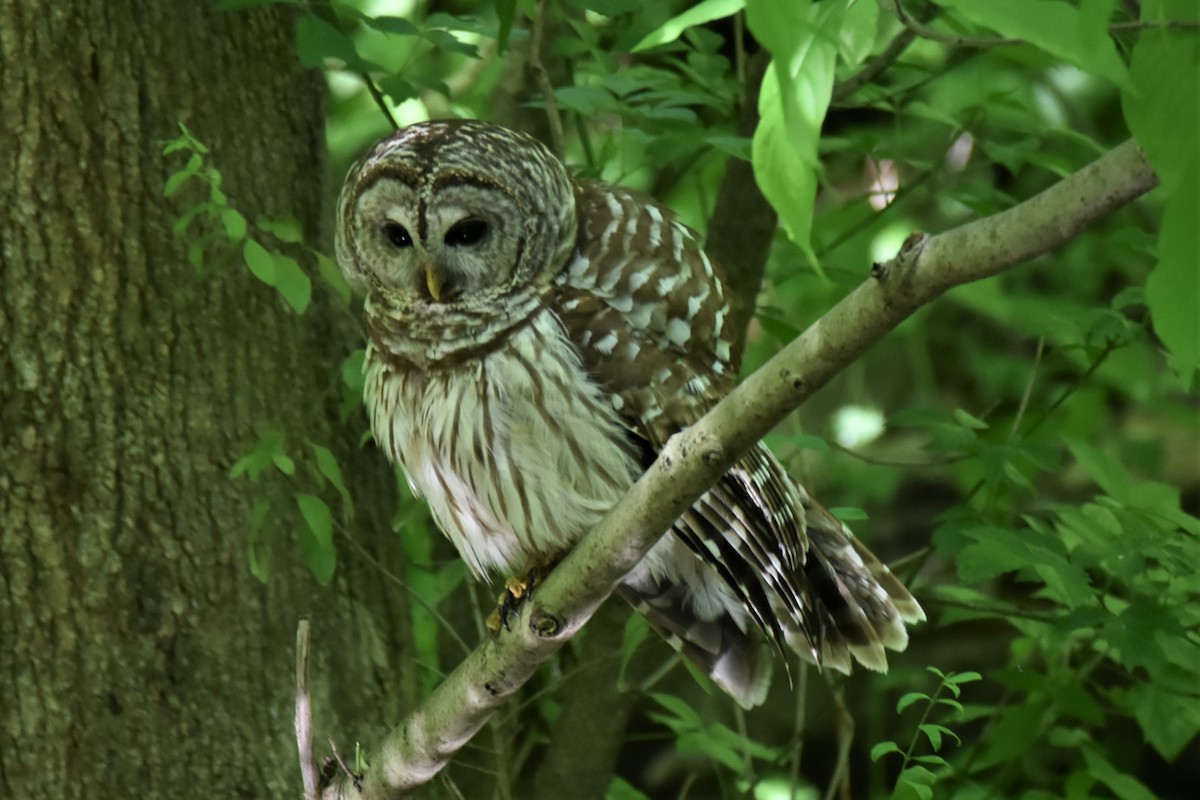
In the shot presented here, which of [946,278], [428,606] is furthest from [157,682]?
[946,278]

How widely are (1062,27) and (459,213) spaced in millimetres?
1338

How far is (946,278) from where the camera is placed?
3.85ft

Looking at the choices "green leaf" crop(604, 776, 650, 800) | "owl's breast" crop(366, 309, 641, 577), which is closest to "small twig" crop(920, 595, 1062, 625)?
"green leaf" crop(604, 776, 650, 800)

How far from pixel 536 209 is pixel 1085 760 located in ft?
4.56

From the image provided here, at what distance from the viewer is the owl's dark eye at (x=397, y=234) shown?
7.02ft

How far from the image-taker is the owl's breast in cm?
209

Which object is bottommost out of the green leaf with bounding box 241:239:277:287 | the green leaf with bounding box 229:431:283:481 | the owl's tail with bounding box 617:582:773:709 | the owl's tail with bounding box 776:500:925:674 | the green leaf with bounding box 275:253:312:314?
the owl's tail with bounding box 617:582:773:709

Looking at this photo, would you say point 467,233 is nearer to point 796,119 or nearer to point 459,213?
point 459,213

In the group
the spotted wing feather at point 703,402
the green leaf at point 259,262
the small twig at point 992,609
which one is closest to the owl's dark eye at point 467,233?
the spotted wing feather at point 703,402

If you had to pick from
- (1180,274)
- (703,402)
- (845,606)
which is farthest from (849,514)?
(1180,274)

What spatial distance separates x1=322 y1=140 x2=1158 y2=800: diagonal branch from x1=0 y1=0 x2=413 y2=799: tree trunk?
384 millimetres

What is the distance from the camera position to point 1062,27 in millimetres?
860

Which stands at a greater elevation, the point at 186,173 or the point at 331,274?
the point at 186,173

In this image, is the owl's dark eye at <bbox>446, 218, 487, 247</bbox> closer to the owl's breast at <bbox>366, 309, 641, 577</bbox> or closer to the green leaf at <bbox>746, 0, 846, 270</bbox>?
the owl's breast at <bbox>366, 309, 641, 577</bbox>
